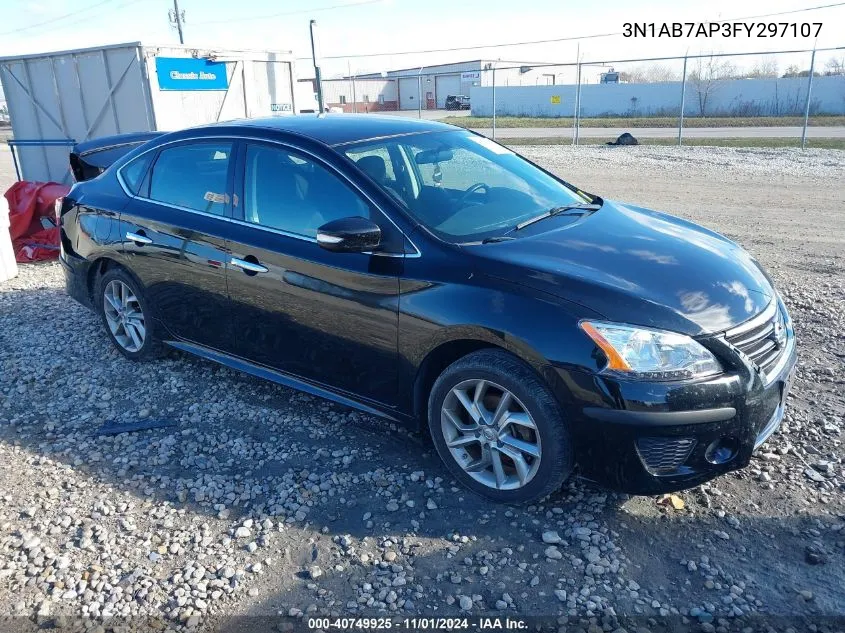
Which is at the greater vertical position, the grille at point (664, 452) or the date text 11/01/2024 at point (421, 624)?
the grille at point (664, 452)

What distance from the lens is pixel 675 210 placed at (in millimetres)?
10430

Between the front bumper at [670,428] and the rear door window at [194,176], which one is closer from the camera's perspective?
the front bumper at [670,428]

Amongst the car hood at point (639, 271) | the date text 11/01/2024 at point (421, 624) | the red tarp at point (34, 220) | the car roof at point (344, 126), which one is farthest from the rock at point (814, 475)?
the red tarp at point (34, 220)

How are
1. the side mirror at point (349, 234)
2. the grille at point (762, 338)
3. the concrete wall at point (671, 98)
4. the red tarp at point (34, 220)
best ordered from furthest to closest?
the concrete wall at point (671, 98), the red tarp at point (34, 220), the side mirror at point (349, 234), the grille at point (762, 338)

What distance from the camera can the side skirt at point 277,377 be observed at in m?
3.82

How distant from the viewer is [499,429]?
129 inches

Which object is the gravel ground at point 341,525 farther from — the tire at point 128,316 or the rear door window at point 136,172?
the rear door window at point 136,172

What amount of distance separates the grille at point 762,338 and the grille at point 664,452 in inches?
19.7

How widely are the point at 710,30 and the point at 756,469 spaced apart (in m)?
18.6

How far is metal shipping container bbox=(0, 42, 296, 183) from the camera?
37.2ft

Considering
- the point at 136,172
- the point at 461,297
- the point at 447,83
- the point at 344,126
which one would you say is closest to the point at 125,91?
the point at 136,172

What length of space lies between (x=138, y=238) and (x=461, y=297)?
267 cm

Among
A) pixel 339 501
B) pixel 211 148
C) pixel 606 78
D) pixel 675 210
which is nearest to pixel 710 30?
pixel 675 210

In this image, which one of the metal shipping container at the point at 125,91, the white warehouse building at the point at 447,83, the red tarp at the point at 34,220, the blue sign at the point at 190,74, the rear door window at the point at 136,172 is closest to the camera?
the rear door window at the point at 136,172
